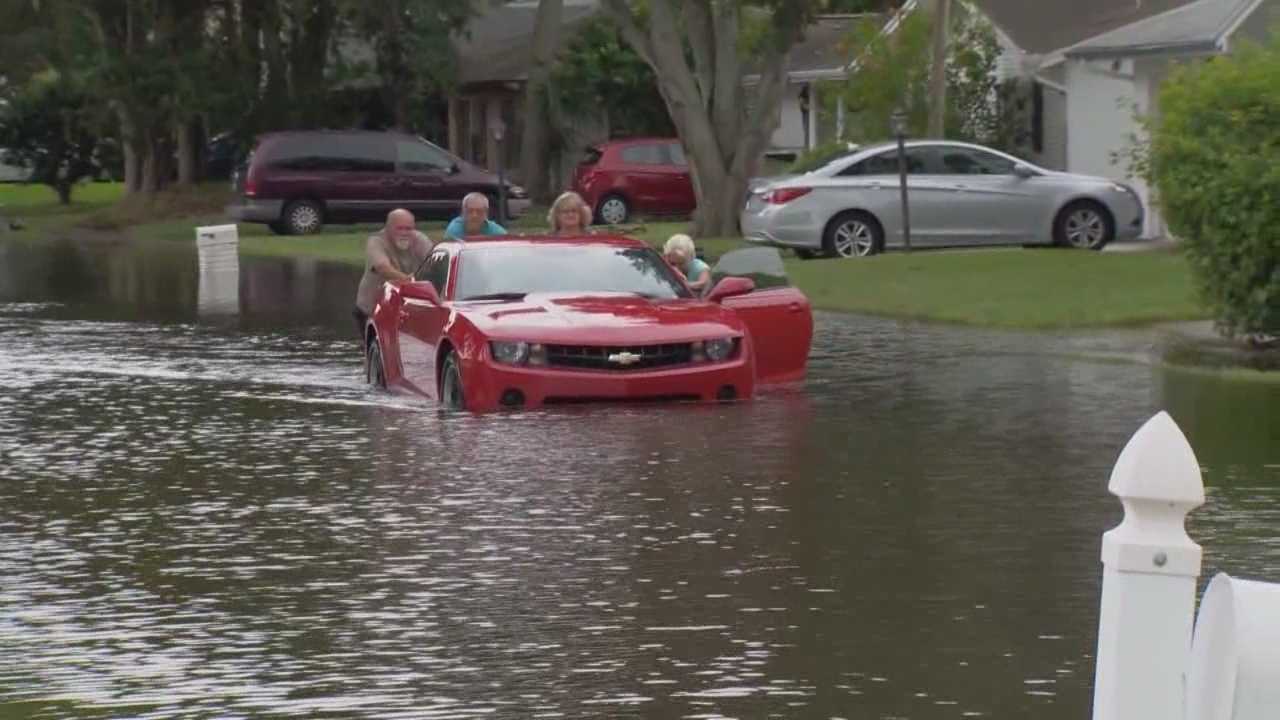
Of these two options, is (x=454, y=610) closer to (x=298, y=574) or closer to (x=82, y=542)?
(x=298, y=574)

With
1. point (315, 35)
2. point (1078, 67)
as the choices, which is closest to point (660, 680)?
point (1078, 67)

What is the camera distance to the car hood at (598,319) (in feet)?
52.8

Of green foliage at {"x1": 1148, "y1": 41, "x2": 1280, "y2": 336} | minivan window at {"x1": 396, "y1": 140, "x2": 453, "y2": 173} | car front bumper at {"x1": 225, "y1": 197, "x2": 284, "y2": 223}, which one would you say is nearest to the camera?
green foliage at {"x1": 1148, "y1": 41, "x2": 1280, "y2": 336}

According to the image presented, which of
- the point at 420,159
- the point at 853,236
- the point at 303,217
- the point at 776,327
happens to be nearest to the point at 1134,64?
the point at 853,236

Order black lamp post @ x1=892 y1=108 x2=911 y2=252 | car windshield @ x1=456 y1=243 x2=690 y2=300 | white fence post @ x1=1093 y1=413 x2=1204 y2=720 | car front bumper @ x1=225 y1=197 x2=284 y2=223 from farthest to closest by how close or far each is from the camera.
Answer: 1. car front bumper @ x1=225 y1=197 x2=284 y2=223
2. black lamp post @ x1=892 y1=108 x2=911 y2=252
3. car windshield @ x1=456 y1=243 x2=690 y2=300
4. white fence post @ x1=1093 y1=413 x2=1204 y2=720

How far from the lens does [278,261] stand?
39094 mm

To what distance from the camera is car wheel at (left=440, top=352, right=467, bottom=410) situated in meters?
16.5

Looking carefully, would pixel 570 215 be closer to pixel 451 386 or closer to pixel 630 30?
pixel 451 386

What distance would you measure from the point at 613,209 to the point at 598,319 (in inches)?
1342

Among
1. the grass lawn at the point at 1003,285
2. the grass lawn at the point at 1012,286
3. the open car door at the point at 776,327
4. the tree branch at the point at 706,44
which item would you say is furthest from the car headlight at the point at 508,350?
the tree branch at the point at 706,44

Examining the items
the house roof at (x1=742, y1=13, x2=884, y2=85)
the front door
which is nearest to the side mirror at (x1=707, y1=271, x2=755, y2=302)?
the front door

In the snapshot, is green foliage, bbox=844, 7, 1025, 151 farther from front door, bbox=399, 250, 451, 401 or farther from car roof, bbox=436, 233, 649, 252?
front door, bbox=399, 250, 451, 401

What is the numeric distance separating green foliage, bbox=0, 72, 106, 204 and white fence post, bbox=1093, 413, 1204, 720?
64.3 metres

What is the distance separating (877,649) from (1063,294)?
687 inches
